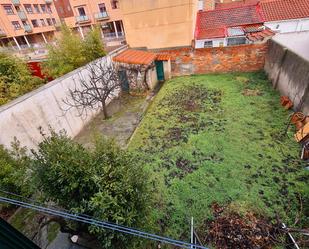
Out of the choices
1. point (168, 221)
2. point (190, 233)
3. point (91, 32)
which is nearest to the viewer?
point (190, 233)

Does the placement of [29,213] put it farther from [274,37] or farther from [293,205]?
[274,37]

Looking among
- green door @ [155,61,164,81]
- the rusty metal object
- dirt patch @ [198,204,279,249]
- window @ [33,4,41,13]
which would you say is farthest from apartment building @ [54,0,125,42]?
dirt patch @ [198,204,279,249]

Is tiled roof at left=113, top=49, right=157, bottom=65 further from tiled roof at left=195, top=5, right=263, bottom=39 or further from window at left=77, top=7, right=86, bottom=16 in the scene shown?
window at left=77, top=7, right=86, bottom=16

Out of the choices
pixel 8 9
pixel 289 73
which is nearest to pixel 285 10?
pixel 289 73

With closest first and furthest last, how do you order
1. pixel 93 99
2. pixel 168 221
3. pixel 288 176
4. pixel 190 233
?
pixel 190 233 < pixel 168 221 < pixel 288 176 < pixel 93 99

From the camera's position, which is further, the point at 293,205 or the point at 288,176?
the point at 288,176

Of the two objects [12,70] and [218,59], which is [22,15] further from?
[218,59]

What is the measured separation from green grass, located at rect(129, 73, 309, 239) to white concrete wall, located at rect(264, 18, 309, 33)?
7.76 meters

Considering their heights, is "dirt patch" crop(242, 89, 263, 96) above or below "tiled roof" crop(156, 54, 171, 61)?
below

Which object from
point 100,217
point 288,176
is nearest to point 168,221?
point 100,217

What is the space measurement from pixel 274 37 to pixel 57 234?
12.6m

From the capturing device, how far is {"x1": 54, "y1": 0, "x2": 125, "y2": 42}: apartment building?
24.3m

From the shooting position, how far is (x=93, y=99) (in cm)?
816

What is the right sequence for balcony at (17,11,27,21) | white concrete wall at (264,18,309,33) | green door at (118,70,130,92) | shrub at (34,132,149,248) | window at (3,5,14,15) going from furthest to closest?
balcony at (17,11,27,21)
window at (3,5,14,15)
white concrete wall at (264,18,309,33)
green door at (118,70,130,92)
shrub at (34,132,149,248)
